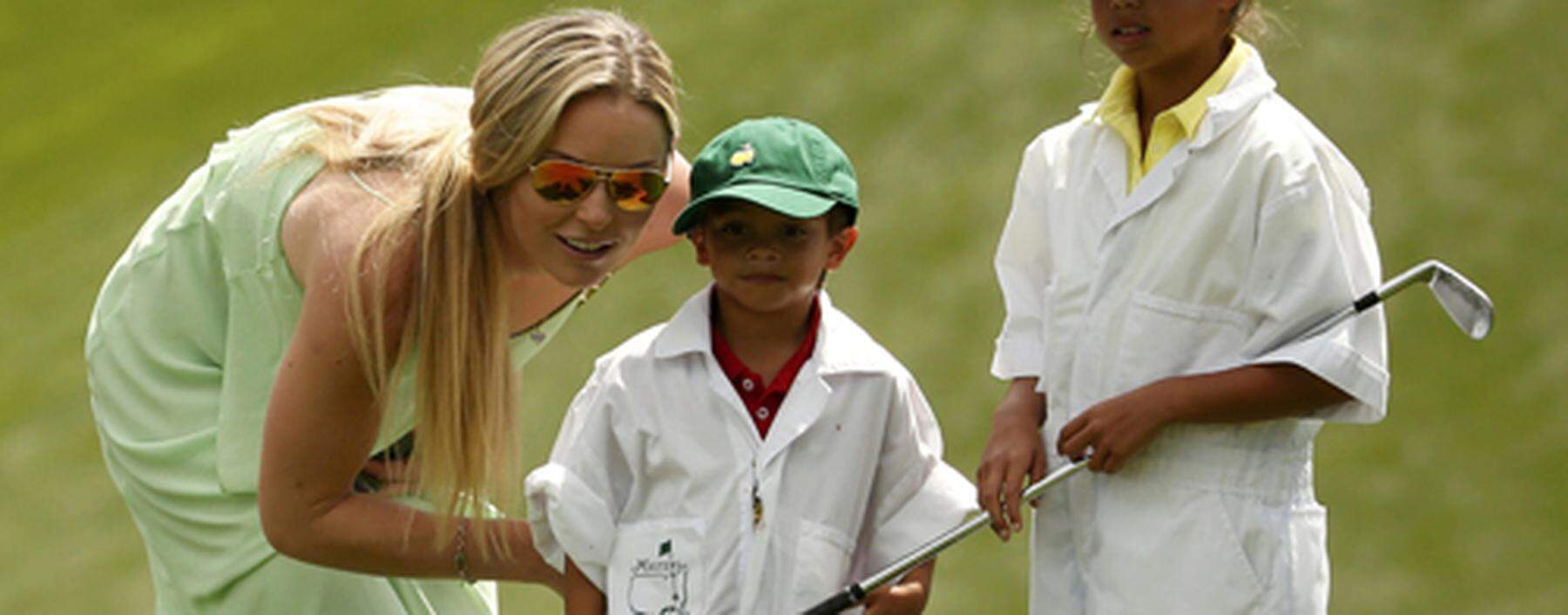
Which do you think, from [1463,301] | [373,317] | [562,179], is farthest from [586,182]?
[1463,301]

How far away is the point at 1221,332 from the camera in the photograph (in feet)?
6.97

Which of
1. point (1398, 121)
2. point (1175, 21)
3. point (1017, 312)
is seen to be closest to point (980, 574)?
point (1398, 121)

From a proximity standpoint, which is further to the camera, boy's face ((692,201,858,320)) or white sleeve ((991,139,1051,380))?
white sleeve ((991,139,1051,380))

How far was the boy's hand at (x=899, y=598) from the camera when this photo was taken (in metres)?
2.13

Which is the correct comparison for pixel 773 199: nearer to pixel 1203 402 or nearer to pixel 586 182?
pixel 586 182

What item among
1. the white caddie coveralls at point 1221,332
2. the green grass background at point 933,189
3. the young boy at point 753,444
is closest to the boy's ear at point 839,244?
the young boy at point 753,444

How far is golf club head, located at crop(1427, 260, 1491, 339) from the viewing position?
2137 mm

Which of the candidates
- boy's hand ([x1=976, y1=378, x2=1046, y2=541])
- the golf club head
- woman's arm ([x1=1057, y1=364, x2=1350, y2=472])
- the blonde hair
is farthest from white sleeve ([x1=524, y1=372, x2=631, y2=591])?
the golf club head

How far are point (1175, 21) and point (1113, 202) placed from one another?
184mm

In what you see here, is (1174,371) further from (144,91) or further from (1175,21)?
(144,91)

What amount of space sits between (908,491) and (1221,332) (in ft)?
1.12

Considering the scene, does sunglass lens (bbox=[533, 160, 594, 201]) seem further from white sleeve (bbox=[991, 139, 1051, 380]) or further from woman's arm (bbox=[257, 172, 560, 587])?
white sleeve (bbox=[991, 139, 1051, 380])

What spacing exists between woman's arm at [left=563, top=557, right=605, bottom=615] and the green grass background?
172 cm

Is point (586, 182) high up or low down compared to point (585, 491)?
up
